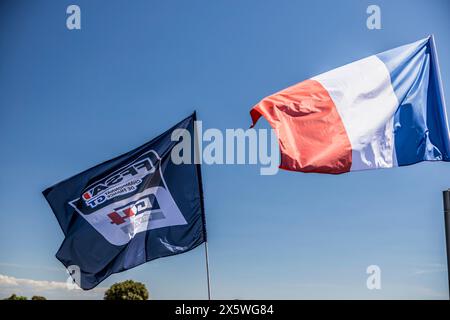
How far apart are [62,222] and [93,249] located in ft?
3.33

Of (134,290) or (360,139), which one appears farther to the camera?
(134,290)

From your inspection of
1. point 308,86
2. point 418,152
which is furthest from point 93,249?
point 418,152

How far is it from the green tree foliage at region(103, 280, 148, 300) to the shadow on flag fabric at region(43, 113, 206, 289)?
2904 cm

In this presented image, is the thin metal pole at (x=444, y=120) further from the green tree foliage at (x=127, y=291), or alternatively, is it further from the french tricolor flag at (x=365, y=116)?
the green tree foliage at (x=127, y=291)

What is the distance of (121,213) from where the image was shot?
1564 centimetres

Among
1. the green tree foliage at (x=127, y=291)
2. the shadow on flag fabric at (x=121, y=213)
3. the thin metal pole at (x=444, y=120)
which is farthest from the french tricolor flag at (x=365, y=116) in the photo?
the green tree foliage at (x=127, y=291)

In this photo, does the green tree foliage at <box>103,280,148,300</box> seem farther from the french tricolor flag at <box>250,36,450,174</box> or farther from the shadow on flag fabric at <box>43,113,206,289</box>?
the french tricolor flag at <box>250,36,450,174</box>

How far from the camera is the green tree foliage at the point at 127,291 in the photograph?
146 ft

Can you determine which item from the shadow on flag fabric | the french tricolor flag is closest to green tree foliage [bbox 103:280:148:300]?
the shadow on flag fabric

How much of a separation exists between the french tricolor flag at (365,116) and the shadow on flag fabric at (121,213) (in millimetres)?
6513

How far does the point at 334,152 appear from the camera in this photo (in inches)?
385

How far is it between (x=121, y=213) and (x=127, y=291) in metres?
30.3
